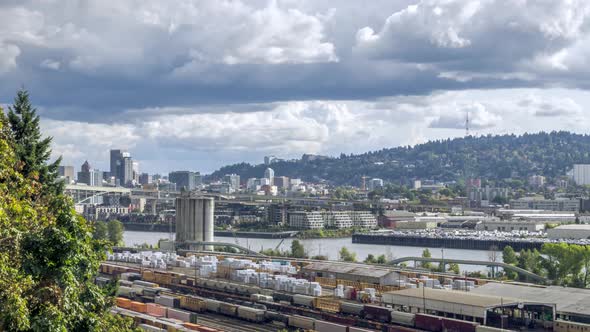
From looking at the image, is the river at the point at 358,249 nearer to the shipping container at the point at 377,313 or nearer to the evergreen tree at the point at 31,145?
the shipping container at the point at 377,313

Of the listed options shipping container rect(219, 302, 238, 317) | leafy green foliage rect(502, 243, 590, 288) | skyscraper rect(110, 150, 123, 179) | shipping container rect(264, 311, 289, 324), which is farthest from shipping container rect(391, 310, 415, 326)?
skyscraper rect(110, 150, 123, 179)

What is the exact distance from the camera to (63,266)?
3.22 meters

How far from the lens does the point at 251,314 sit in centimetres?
1223

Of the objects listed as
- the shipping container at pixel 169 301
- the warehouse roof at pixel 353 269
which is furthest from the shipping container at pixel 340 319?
the warehouse roof at pixel 353 269

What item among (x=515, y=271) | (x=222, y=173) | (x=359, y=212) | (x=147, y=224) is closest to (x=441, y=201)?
(x=359, y=212)

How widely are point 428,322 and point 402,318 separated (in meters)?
0.54

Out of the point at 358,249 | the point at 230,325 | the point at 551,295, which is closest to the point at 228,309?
the point at 230,325

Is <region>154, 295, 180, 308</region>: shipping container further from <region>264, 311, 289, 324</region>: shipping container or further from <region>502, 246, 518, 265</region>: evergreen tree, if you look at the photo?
<region>502, 246, 518, 265</region>: evergreen tree

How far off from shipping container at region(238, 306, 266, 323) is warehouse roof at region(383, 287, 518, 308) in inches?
78.4

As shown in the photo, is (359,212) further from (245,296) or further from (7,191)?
(7,191)

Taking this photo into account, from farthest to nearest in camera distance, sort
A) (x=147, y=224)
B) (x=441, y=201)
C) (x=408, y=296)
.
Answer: (x=441, y=201)
(x=147, y=224)
(x=408, y=296)

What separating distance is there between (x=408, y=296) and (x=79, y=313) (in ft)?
31.4

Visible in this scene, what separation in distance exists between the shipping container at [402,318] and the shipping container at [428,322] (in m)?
0.14

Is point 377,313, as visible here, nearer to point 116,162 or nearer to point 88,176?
point 88,176
